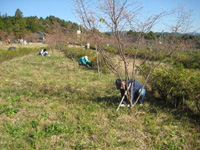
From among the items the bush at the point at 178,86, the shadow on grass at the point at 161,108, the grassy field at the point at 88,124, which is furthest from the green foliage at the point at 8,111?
the bush at the point at 178,86

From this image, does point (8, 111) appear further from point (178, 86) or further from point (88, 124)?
point (178, 86)

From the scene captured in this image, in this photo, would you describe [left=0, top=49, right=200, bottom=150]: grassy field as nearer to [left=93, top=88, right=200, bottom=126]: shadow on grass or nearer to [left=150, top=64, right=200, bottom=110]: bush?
[left=93, top=88, right=200, bottom=126]: shadow on grass

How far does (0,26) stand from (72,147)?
49.0m

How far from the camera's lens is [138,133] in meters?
2.68

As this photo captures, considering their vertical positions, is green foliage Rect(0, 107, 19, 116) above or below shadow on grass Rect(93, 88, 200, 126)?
below

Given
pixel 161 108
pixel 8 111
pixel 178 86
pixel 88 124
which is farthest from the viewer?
pixel 161 108

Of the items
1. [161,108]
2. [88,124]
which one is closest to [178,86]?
[161,108]

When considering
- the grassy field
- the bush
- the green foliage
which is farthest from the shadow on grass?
the green foliage

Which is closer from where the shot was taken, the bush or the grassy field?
the grassy field

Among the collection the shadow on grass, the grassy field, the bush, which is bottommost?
the grassy field

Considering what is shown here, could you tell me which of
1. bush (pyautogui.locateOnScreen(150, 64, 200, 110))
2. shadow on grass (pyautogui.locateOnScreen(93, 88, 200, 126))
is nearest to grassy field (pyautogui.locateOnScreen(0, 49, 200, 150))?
shadow on grass (pyautogui.locateOnScreen(93, 88, 200, 126))

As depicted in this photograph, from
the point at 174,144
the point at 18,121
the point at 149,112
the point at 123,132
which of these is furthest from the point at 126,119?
the point at 18,121

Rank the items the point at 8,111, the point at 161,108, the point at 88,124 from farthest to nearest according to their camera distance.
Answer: the point at 161,108
the point at 8,111
the point at 88,124

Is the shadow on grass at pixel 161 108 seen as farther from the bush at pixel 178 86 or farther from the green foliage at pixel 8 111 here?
the green foliage at pixel 8 111
